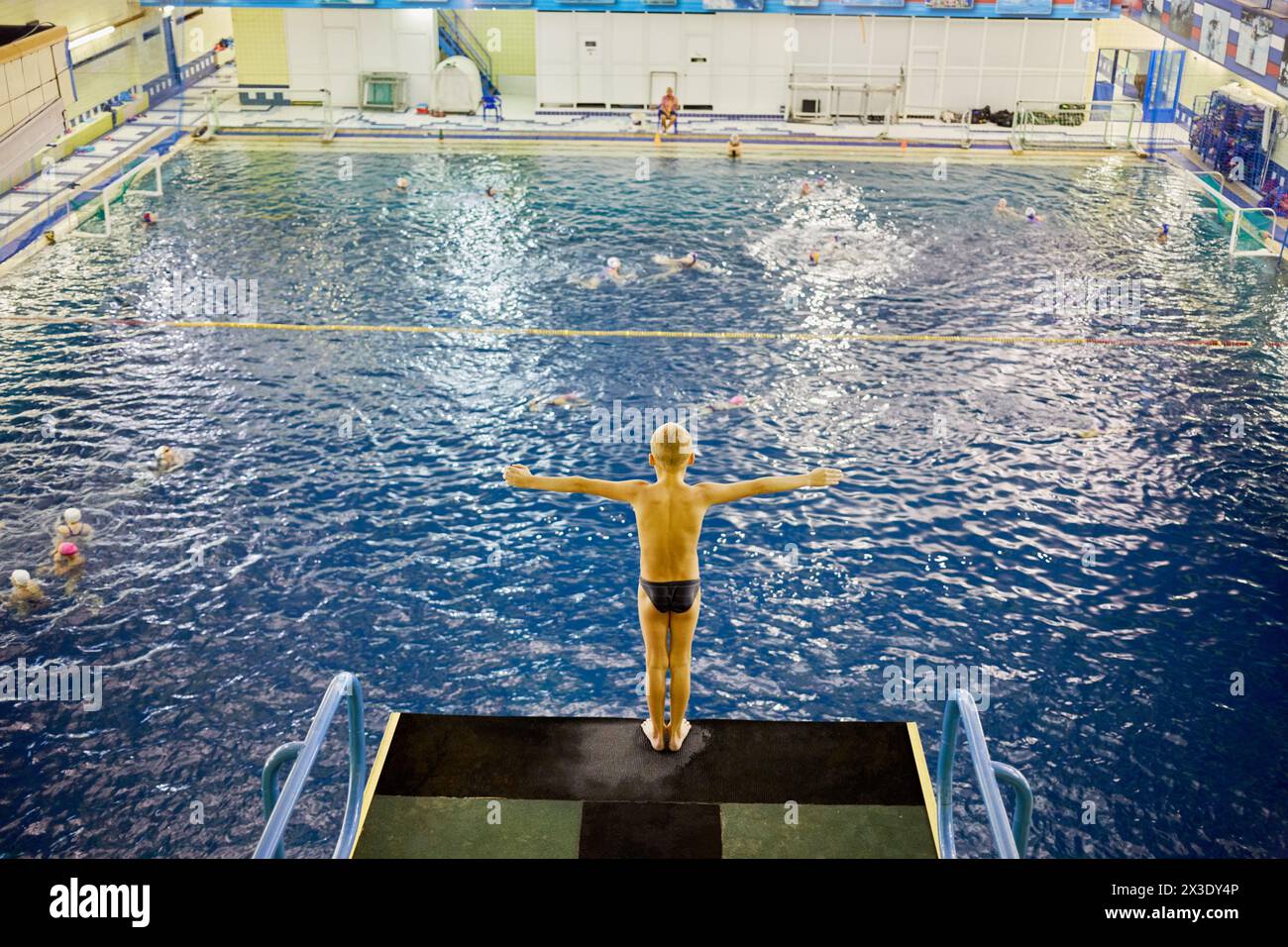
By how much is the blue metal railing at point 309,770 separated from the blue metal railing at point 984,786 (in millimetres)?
3005

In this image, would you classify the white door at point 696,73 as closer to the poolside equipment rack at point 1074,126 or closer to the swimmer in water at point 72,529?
the poolside equipment rack at point 1074,126

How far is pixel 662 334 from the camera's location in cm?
1833

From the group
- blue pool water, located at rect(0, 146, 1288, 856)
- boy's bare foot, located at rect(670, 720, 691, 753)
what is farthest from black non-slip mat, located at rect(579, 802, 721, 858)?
blue pool water, located at rect(0, 146, 1288, 856)

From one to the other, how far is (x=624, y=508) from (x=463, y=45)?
23499mm

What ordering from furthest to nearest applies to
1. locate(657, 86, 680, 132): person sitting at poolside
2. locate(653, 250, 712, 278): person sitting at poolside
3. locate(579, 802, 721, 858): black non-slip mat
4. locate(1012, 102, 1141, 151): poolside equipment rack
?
locate(657, 86, 680, 132): person sitting at poolside
locate(1012, 102, 1141, 151): poolside equipment rack
locate(653, 250, 712, 278): person sitting at poolside
locate(579, 802, 721, 858): black non-slip mat

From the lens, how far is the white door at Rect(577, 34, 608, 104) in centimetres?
3128

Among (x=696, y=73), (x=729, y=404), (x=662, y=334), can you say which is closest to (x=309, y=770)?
(x=729, y=404)

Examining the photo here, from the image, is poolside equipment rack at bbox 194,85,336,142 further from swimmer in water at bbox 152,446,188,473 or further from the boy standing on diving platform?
the boy standing on diving platform

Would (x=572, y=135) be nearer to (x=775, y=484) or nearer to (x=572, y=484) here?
(x=572, y=484)

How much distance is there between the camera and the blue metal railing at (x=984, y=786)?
17.3 ft

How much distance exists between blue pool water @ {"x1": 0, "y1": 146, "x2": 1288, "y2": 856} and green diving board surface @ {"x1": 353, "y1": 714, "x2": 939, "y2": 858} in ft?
8.65

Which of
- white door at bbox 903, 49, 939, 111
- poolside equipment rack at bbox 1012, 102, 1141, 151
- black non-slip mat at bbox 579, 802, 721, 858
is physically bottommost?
poolside equipment rack at bbox 1012, 102, 1141, 151

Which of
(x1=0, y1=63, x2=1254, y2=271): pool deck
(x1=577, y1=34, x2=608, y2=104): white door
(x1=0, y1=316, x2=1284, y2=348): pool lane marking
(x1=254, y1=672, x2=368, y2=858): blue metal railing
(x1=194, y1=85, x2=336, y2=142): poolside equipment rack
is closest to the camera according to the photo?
(x1=254, y1=672, x2=368, y2=858): blue metal railing
